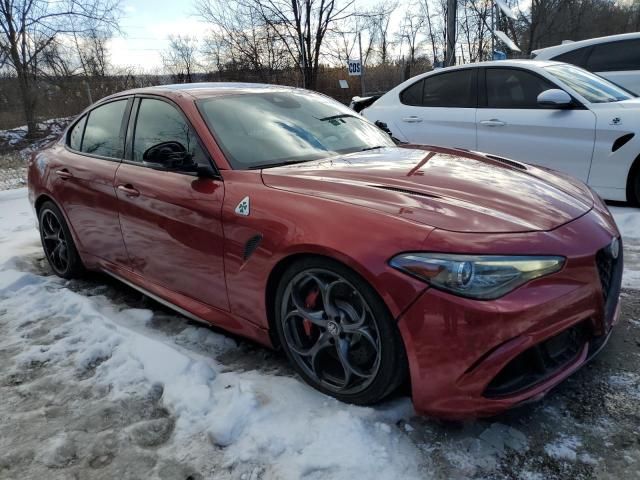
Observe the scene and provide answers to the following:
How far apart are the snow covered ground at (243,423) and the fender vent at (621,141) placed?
7.39ft

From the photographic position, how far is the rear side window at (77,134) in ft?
13.1

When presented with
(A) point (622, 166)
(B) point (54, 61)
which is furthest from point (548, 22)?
(A) point (622, 166)

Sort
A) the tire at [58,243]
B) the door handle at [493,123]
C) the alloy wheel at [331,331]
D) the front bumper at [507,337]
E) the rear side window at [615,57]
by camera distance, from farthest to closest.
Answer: the rear side window at [615,57] → the door handle at [493,123] → the tire at [58,243] → the alloy wheel at [331,331] → the front bumper at [507,337]

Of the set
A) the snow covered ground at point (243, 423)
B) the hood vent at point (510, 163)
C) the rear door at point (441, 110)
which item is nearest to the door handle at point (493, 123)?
the rear door at point (441, 110)

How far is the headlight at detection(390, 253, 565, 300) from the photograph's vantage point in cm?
178

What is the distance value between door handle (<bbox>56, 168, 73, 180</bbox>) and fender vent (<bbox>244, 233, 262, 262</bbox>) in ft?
6.76

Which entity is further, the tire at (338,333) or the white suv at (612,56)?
the white suv at (612,56)

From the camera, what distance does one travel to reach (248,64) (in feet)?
69.8

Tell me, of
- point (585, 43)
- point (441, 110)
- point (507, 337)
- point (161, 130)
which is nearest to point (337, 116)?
point (161, 130)

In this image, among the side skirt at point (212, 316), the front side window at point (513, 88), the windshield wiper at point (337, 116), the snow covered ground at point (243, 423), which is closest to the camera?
the snow covered ground at point (243, 423)

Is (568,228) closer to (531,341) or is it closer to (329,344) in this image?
(531,341)

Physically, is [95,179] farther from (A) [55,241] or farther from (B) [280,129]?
(B) [280,129]

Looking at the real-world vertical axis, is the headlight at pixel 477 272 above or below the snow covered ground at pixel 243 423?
above

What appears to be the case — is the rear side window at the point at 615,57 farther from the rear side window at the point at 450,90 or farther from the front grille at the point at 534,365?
the front grille at the point at 534,365
